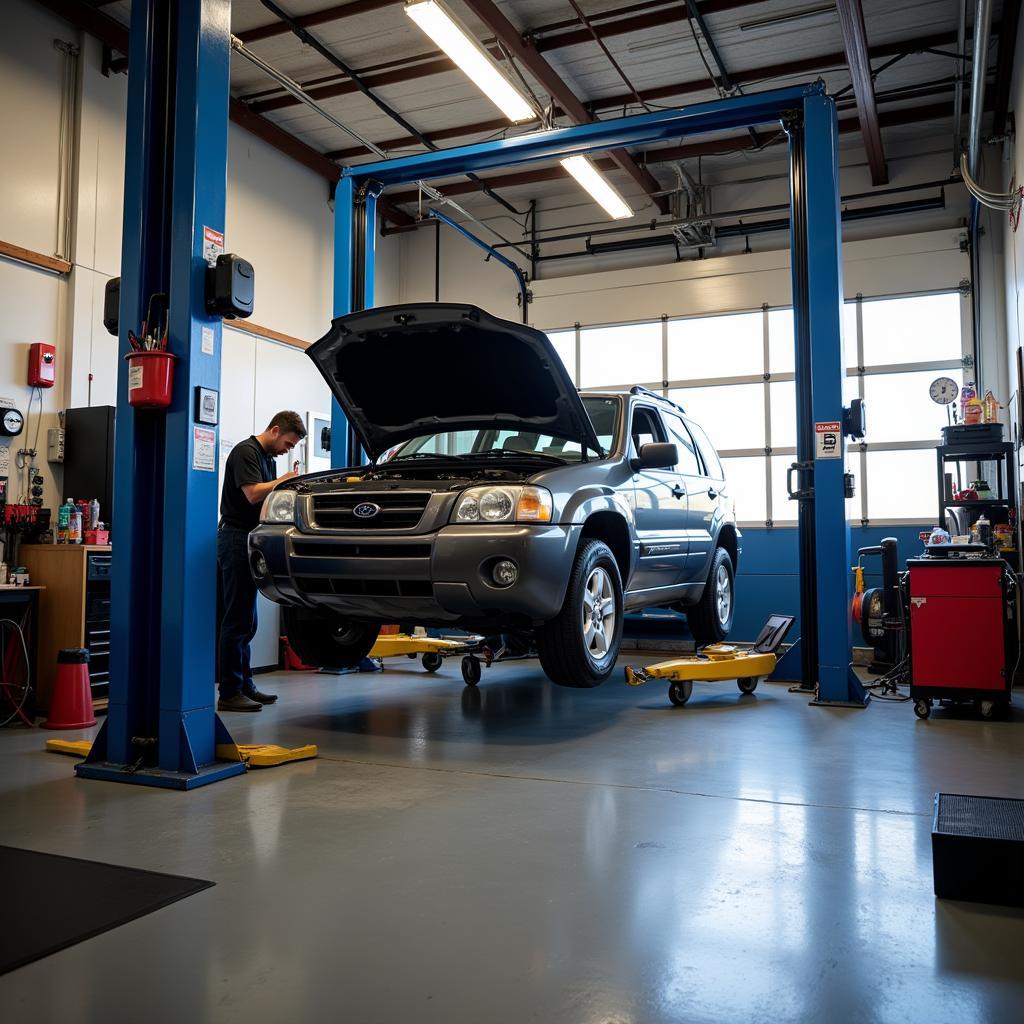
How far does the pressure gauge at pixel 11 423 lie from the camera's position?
235 inches

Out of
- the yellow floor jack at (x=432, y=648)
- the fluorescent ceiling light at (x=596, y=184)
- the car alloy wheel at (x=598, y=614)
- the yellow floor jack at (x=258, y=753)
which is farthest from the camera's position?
the fluorescent ceiling light at (x=596, y=184)

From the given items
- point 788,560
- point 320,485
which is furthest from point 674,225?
point 320,485

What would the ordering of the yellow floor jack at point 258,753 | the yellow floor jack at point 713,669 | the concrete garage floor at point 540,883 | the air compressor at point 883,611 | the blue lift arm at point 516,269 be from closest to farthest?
the concrete garage floor at point 540,883, the yellow floor jack at point 258,753, the yellow floor jack at point 713,669, the air compressor at point 883,611, the blue lift arm at point 516,269

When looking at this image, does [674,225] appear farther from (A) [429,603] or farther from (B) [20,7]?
(A) [429,603]

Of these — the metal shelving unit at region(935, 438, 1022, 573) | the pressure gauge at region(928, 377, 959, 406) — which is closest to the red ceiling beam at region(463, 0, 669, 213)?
the pressure gauge at region(928, 377, 959, 406)

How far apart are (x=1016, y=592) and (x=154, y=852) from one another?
5970mm

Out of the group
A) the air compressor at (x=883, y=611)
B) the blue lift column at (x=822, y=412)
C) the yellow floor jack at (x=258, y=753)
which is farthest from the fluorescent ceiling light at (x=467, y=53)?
the yellow floor jack at (x=258, y=753)

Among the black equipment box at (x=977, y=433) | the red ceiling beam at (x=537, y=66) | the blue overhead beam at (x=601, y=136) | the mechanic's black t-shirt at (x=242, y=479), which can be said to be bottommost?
the mechanic's black t-shirt at (x=242, y=479)

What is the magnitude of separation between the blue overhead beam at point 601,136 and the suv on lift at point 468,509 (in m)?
2.33

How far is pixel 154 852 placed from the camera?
2600 millimetres

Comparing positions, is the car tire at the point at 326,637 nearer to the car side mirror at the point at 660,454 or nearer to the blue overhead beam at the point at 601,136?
the car side mirror at the point at 660,454

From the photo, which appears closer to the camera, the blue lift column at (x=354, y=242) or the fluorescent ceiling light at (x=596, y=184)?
the blue lift column at (x=354, y=242)

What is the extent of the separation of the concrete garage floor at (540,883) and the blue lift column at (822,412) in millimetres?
1082

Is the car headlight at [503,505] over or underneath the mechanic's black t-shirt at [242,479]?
underneath
